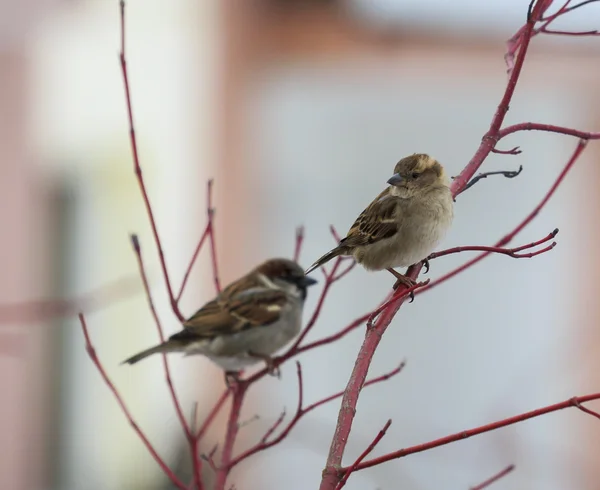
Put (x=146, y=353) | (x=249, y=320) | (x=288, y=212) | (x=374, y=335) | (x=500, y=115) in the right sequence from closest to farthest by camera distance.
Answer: (x=374, y=335) < (x=500, y=115) < (x=146, y=353) < (x=249, y=320) < (x=288, y=212)

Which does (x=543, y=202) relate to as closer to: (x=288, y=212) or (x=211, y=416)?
(x=211, y=416)

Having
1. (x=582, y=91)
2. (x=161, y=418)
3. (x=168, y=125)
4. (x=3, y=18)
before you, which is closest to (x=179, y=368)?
(x=161, y=418)

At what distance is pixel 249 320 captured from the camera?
1899mm

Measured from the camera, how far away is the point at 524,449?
284cm

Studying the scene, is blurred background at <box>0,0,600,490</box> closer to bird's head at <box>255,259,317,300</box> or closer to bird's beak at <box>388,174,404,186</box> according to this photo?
bird's head at <box>255,259,317,300</box>

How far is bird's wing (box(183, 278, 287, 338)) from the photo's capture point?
184 cm

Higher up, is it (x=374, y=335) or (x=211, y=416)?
(x=374, y=335)

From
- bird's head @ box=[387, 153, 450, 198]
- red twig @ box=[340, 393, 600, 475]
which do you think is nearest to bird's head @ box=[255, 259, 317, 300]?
bird's head @ box=[387, 153, 450, 198]

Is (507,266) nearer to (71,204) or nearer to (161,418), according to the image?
(161,418)

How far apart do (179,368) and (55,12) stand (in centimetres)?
168

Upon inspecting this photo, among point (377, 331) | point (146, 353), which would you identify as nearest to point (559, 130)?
point (377, 331)

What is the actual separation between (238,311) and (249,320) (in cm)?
3

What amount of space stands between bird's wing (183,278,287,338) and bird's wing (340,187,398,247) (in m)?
0.71

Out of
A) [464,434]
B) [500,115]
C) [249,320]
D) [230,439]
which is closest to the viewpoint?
[464,434]
